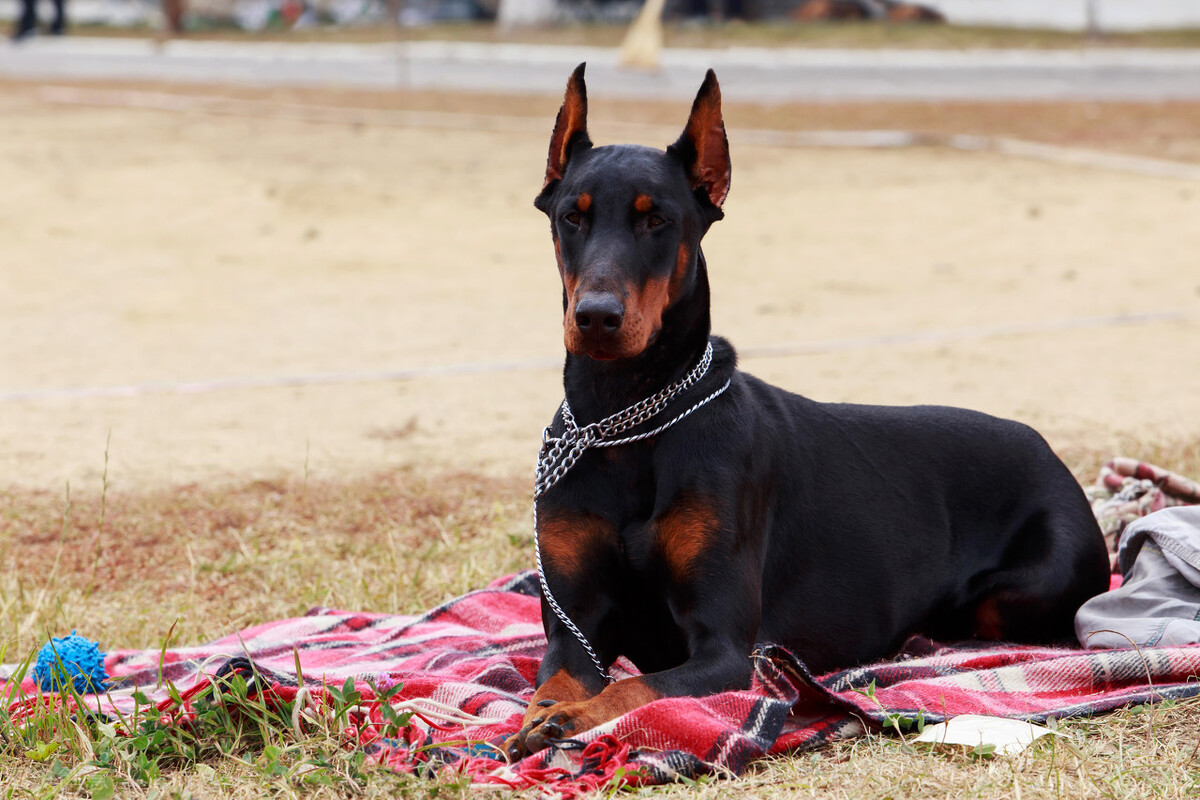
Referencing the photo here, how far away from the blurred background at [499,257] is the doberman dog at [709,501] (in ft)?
5.99

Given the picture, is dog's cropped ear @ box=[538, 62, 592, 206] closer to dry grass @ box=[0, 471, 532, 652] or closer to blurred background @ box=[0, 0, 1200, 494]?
dry grass @ box=[0, 471, 532, 652]

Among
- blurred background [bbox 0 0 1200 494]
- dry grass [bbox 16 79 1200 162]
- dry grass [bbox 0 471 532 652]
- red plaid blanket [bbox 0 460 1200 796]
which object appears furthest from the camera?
dry grass [bbox 16 79 1200 162]

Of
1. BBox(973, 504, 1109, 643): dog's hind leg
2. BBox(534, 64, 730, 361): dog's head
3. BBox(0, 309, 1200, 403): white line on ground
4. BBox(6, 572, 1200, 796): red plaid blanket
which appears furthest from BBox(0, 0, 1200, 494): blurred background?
BBox(534, 64, 730, 361): dog's head

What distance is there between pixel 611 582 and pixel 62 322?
6.09 metres

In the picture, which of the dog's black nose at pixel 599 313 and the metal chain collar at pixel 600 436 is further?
the metal chain collar at pixel 600 436

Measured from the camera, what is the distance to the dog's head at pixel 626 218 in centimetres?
286

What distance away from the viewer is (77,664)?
324 centimetres

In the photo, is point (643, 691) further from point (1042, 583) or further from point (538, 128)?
point (538, 128)

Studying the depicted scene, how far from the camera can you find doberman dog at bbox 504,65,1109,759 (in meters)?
2.92

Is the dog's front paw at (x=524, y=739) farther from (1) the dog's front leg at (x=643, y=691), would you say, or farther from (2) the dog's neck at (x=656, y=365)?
(2) the dog's neck at (x=656, y=365)

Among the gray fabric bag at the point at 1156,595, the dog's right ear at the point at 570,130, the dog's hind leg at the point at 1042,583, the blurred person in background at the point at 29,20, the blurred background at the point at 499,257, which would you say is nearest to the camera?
the dog's right ear at the point at 570,130

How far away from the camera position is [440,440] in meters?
5.95

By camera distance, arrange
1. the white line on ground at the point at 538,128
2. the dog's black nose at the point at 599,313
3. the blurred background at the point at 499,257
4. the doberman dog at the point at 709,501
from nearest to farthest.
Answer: the dog's black nose at the point at 599,313 < the doberman dog at the point at 709,501 < the blurred background at the point at 499,257 < the white line on ground at the point at 538,128

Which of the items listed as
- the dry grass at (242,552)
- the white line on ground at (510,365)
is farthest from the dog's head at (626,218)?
the white line on ground at (510,365)
